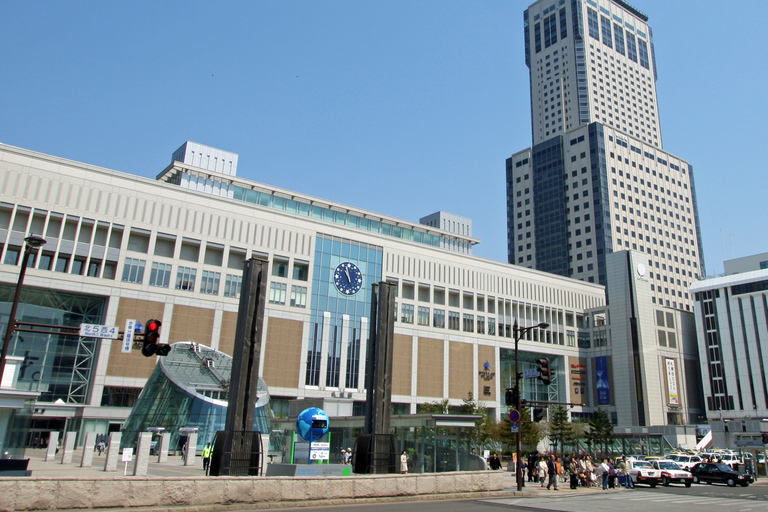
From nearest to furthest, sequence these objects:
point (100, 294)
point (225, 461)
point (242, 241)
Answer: point (225, 461), point (100, 294), point (242, 241)

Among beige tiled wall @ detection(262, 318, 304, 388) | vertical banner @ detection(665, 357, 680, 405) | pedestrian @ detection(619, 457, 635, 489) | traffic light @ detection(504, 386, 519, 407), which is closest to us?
traffic light @ detection(504, 386, 519, 407)

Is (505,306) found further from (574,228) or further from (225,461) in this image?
(225,461)

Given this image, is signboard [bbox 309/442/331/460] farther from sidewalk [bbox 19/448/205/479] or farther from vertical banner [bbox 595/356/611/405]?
vertical banner [bbox 595/356/611/405]

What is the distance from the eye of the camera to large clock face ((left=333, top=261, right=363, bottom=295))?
71.9m

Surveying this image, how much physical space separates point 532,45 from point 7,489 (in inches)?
6987

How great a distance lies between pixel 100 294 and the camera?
56781mm

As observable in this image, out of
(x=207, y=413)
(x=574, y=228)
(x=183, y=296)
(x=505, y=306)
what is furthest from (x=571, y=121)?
(x=207, y=413)

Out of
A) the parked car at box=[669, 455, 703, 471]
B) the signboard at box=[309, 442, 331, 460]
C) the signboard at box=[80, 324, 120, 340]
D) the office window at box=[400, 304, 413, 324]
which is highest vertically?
the office window at box=[400, 304, 413, 324]

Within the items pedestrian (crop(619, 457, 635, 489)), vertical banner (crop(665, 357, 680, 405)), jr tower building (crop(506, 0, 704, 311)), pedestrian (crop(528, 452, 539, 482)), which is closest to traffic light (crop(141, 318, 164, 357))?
pedestrian (crop(528, 452, 539, 482))

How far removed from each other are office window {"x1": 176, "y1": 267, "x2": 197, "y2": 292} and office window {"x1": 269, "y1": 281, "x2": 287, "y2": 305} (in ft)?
28.4

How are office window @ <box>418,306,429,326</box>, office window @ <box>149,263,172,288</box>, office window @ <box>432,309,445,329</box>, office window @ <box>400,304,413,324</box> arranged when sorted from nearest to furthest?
office window @ <box>149,263,172,288</box>, office window @ <box>400,304,413,324</box>, office window @ <box>418,306,429,326</box>, office window @ <box>432,309,445,329</box>

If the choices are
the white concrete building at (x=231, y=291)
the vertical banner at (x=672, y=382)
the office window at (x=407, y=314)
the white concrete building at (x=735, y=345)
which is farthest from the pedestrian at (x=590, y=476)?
the vertical banner at (x=672, y=382)

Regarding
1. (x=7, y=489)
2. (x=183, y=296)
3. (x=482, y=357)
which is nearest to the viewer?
(x=7, y=489)

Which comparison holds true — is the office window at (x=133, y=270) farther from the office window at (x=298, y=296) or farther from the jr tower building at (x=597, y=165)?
the jr tower building at (x=597, y=165)
